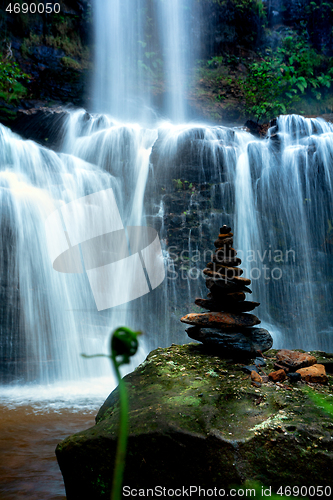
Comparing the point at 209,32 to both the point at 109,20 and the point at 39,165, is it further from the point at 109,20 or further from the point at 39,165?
the point at 39,165

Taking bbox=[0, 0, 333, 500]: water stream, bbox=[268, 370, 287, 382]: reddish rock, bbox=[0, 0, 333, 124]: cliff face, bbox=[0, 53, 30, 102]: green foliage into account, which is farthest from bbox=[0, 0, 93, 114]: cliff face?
bbox=[268, 370, 287, 382]: reddish rock

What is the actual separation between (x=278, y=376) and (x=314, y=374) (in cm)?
36

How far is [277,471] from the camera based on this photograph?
6.93 feet

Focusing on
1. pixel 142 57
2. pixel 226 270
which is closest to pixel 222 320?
pixel 226 270

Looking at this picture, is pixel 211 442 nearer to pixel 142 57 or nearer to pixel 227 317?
pixel 227 317

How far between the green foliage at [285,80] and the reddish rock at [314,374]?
15910 millimetres

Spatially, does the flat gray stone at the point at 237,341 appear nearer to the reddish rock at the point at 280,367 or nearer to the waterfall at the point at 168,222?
the reddish rock at the point at 280,367

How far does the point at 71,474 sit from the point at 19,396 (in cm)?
498

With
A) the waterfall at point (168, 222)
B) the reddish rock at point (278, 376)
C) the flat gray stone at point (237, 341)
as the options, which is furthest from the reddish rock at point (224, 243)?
the waterfall at point (168, 222)

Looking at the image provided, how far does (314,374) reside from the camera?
3.04 m

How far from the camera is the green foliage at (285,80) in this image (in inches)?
651

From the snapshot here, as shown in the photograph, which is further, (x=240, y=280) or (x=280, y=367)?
(x=240, y=280)

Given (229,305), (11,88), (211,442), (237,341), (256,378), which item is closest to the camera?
(211,442)

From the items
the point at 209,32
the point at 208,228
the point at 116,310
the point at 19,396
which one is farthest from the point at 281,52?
the point at 19,396
